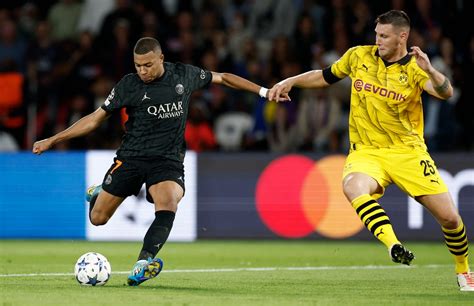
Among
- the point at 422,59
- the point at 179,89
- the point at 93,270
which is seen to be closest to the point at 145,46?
the point at 179,89

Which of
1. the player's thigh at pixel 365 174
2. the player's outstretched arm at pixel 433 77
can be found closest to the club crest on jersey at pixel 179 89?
the player's thigh at pixel 365 174

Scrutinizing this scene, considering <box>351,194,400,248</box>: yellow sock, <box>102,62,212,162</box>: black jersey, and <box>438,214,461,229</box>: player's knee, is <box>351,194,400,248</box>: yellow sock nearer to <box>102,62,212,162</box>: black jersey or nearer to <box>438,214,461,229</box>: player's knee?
<box>438,214,461,229</box>: player's knee

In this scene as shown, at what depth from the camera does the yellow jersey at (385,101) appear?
988 cm

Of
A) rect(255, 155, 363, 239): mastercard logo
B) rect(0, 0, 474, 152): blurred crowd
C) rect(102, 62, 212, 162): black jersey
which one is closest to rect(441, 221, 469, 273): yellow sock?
rect(102, 62, 212, 162): black jersey

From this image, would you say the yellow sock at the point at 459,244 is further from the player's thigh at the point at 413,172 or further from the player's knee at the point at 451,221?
the player's thigh at the point at 413,172

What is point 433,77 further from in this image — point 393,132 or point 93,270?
point 93,270

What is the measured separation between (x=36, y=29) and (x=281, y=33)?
434 cm

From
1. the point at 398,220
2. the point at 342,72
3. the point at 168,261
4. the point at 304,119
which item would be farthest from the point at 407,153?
the point at 304,119

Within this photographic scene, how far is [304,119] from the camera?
1783cm

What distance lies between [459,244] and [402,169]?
86cm

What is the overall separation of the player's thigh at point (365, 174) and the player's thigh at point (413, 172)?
10 centimetres

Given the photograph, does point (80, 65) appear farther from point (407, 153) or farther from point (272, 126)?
point (407, 153)

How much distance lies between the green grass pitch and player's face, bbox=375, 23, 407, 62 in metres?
2.11

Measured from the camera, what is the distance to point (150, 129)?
10430 millimetres
